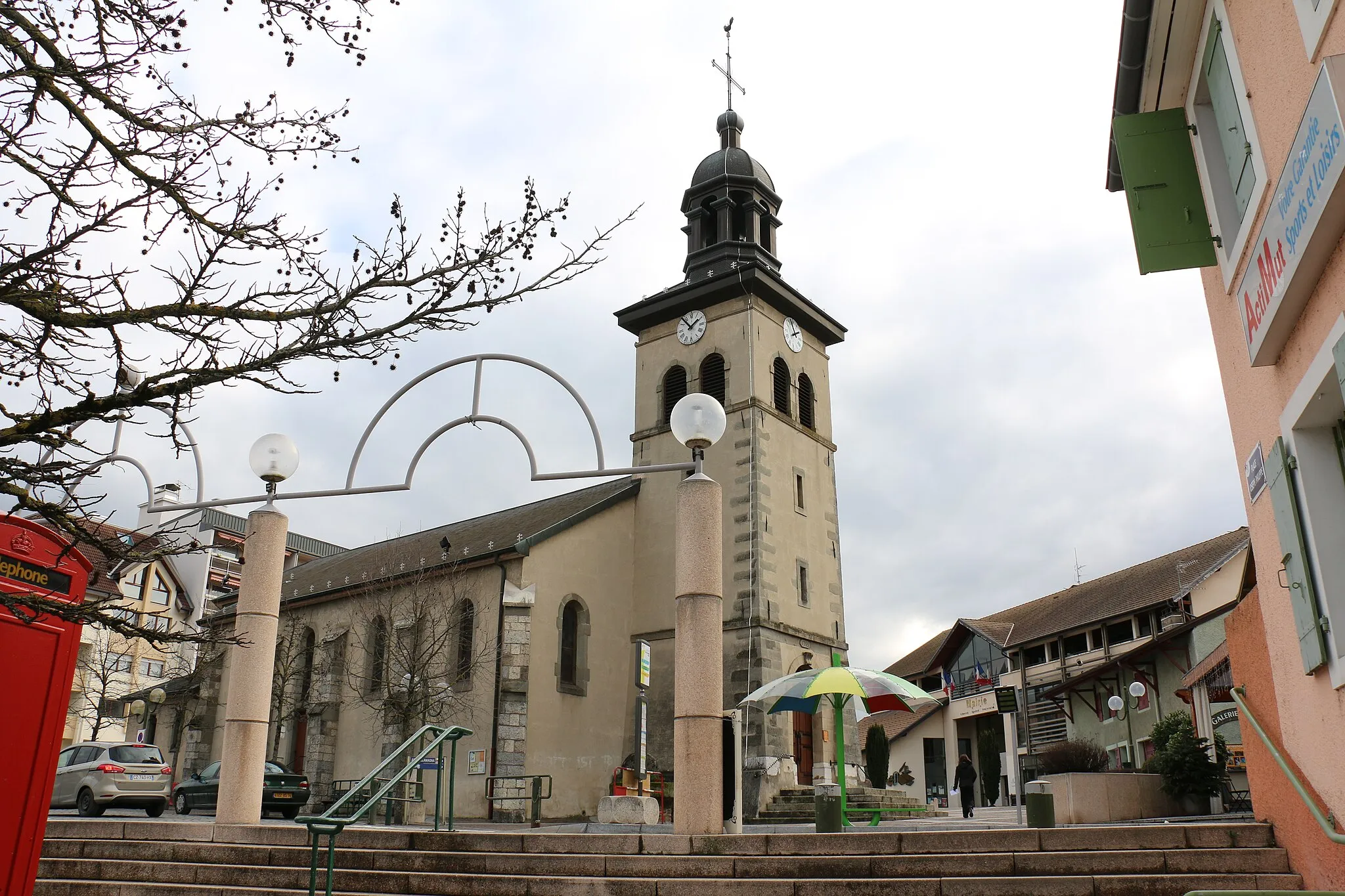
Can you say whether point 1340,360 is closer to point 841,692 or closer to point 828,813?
point 828,813

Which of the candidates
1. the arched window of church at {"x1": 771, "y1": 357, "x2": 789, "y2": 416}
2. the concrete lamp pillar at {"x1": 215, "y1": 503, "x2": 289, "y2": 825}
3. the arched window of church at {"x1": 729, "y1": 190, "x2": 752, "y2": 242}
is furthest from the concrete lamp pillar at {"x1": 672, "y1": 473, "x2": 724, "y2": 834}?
the arched window of church at {"x1": 729, "y1": 190, "x2": 752, "y2": 242}

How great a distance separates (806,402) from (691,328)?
13.8ft

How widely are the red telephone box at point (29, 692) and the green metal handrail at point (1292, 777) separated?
8048mm

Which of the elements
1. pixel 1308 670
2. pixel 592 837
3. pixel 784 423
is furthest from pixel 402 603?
pixel 1308 670

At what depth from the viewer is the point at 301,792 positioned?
2339 centimetres

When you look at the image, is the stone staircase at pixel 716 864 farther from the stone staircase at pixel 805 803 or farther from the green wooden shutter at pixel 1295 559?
the stone staircase at pixel 805 803

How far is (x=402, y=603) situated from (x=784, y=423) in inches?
475

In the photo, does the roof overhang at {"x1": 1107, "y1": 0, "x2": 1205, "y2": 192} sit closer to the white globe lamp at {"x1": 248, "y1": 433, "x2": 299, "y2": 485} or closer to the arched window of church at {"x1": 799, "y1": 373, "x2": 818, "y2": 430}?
the white globe lamp at {"x1": 248, "y1": 433, "x2": 299, "y2": 485}

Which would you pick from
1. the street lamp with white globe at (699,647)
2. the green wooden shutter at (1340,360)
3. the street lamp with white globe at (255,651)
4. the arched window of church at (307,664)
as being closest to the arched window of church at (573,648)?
the arched window of church at (307,664)

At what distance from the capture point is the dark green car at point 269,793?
23078 mm

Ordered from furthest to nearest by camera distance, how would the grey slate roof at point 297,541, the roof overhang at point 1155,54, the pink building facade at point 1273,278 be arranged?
1. the grey slate roof at point 297,541
2. the roof overhang at point 1155,54
3. the pink building facade at point 1273,278

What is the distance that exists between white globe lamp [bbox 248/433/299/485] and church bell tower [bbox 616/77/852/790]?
14659mm

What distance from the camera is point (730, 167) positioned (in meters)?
32.4

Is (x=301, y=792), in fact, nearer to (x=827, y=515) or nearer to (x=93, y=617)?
(x=827, y=515)
